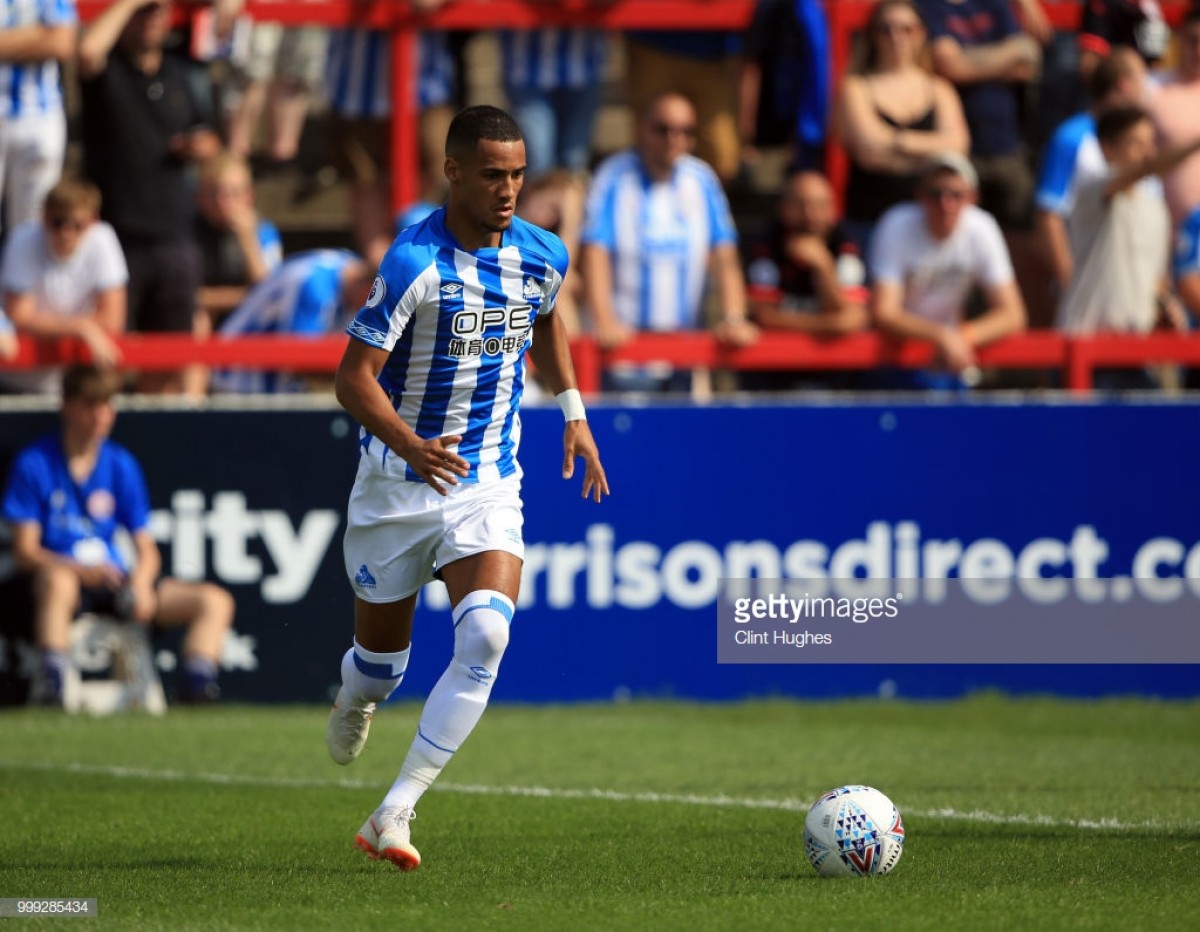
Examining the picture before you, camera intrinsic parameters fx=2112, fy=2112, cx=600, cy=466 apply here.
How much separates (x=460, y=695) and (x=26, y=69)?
668 centimetres

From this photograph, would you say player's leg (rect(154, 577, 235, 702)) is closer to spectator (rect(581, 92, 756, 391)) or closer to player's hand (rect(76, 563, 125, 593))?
player's hand (rect(76, 563, 125, 593))

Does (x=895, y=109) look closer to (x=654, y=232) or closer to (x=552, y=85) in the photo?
(x=654, y=232)

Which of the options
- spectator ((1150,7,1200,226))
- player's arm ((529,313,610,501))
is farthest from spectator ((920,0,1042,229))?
player's arm ((529,313,610,501))

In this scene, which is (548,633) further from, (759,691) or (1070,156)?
(1070,156)

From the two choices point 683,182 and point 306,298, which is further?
point 683,182

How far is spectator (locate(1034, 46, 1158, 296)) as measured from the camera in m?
12.2

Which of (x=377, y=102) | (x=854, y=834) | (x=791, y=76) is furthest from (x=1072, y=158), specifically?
(x=854, y=834)

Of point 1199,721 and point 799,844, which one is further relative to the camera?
point 1199,721

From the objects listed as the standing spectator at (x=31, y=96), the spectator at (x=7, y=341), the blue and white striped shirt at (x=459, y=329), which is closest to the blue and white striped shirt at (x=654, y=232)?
the standing spectator at (x=31, y=96)

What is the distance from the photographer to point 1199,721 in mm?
10555

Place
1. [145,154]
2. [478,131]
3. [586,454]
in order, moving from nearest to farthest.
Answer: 1. [478,131]
2. [586,454]
3. [145,154]

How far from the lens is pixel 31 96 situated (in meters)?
11.7

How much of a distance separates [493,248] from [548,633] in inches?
184

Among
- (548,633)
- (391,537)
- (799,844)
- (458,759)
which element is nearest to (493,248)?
(391,537)
